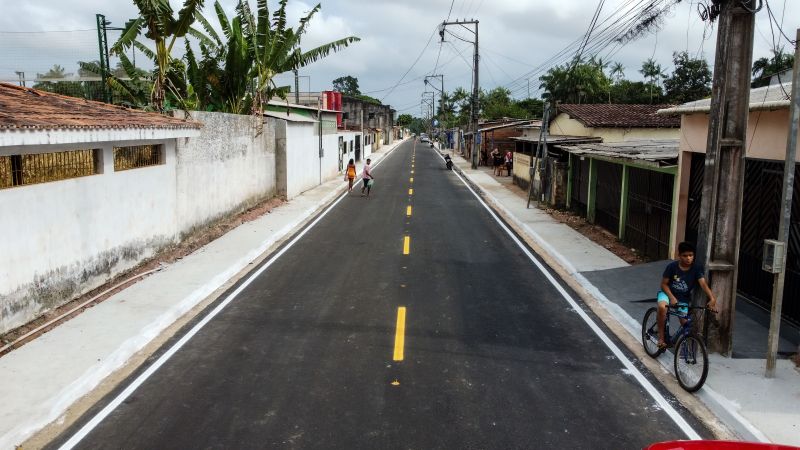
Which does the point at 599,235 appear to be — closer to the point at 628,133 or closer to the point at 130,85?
the point at 628,133

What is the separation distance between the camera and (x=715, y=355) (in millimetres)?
7949

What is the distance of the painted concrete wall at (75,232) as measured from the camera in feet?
28.0

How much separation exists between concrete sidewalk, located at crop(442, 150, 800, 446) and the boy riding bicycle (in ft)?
2.32

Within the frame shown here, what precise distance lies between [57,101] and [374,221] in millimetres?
10721

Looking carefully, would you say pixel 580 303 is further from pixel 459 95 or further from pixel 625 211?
pixel 459 95

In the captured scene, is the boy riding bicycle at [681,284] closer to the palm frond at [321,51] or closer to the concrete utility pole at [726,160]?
the concrete utility pole at [726,160]

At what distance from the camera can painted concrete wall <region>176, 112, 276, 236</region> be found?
1570 cm

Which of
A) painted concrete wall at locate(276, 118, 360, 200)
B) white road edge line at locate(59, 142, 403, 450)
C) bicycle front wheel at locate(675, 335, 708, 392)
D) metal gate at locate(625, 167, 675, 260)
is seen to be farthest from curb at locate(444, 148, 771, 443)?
painted concrete wall at locate(276, 118, 360, 200)

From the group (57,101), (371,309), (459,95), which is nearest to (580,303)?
(371,309)

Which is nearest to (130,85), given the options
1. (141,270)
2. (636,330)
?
(141,270)

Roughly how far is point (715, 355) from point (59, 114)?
34.0ft

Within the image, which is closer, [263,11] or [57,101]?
[57,101]

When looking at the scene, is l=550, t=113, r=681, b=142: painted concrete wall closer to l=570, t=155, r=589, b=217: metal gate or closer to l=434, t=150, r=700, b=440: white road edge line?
l=570, t=155, r=589, b=217: metal gate

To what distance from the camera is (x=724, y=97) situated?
7637 mm
